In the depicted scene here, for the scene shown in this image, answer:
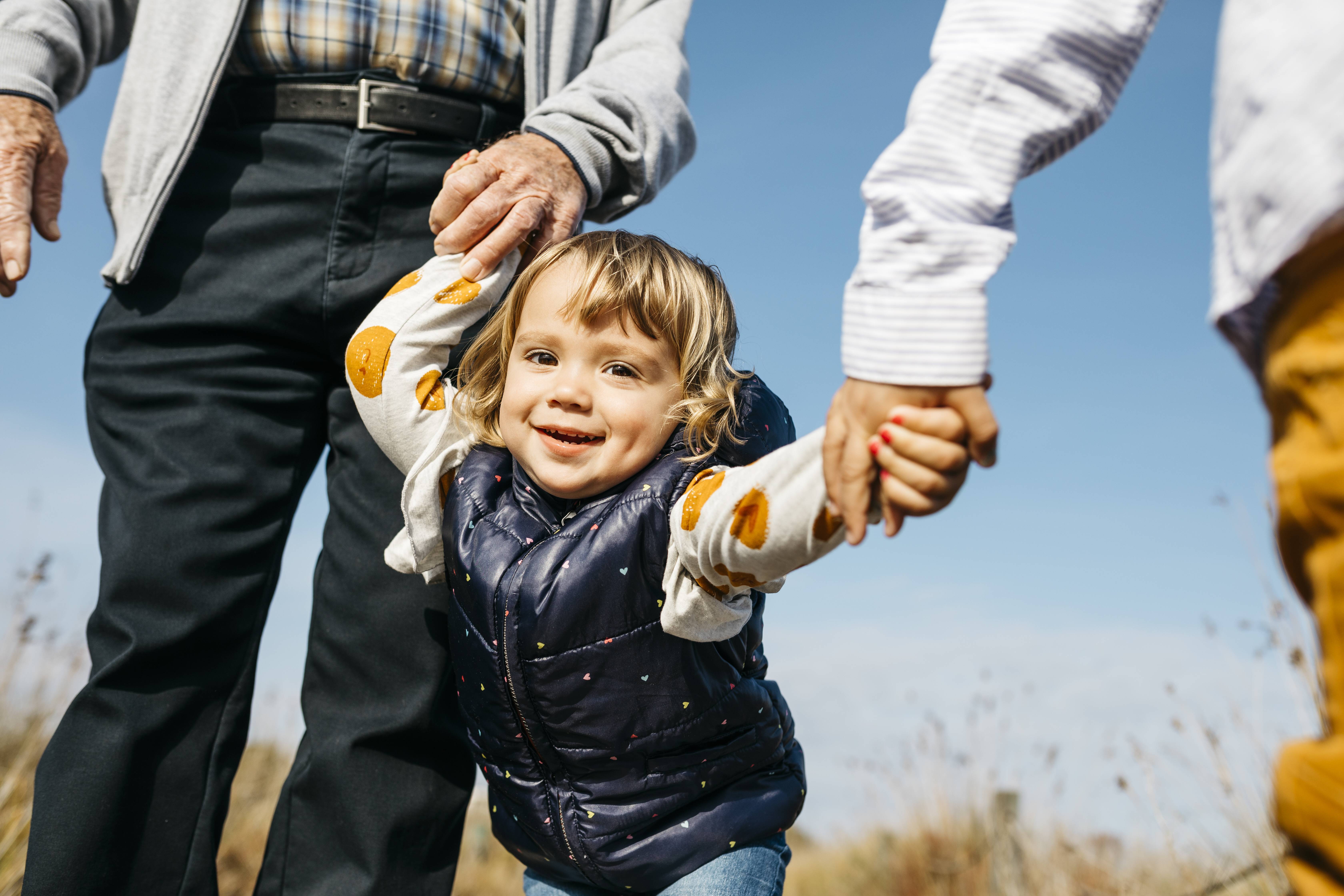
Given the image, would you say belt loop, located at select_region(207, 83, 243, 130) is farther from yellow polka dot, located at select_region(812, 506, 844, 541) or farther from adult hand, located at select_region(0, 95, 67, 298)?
yellow polka dot, located at select_region(812, 506, 844, 541)

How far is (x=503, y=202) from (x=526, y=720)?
97 centimetres

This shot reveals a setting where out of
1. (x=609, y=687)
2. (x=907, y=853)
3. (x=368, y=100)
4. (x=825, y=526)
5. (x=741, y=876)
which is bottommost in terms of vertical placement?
(x=907, y=853)

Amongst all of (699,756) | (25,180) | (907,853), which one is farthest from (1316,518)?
(907,853)

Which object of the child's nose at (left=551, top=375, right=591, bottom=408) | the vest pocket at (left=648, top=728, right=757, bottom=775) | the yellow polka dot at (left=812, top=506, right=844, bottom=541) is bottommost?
the vest pocket at (left=648, top=728, right=757, bottom=775)

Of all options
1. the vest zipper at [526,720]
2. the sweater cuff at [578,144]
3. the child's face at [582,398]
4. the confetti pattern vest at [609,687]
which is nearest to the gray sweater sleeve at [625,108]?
the sweater cuff at [578,144]

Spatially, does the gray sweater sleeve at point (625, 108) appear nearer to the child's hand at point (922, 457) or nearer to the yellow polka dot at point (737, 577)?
the yellow polka dot at point (737, 577)

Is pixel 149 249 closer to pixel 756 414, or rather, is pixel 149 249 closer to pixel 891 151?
pixel 756 414

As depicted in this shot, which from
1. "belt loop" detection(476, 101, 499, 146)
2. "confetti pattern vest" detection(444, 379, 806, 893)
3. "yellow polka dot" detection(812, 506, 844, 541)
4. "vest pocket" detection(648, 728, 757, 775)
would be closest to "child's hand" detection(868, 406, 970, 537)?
"yellow polka dot" detection(812, 506, 844, 541)

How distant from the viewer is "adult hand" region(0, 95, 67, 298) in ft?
6.32

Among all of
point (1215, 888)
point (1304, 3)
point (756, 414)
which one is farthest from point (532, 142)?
point (1215, 888)

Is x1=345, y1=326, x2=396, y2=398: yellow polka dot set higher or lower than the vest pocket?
higher

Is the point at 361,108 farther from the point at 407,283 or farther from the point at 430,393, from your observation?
the point at 430,393

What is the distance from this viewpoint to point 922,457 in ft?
3.52

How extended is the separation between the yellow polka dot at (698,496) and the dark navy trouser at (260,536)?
2.48 ft
